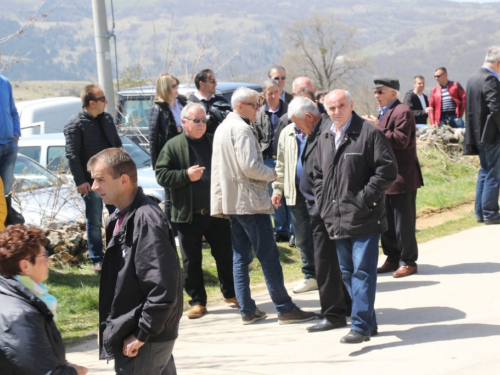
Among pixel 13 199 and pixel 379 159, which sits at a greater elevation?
pixel 379 159

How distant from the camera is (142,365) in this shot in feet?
14.0

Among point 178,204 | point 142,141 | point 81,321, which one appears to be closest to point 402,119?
point 178,204

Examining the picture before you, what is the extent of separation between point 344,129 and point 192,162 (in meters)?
1.77

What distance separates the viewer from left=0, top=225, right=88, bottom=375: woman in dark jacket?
139 inches

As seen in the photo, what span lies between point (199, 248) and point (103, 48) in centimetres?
550

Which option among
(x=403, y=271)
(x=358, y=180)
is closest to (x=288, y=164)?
(x=358, y=180)

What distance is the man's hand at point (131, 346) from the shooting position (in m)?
4.15

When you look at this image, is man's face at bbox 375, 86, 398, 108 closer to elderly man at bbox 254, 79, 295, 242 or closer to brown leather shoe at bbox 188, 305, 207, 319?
elderly man at bbox 254, 79, 295, 242

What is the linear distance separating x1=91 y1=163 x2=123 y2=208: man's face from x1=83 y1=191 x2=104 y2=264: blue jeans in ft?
14.8

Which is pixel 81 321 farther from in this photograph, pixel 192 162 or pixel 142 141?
pixel 142 141

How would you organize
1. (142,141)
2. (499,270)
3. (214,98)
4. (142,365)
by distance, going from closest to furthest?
(142,365)
(499,270)
(214,98)
(142,141)

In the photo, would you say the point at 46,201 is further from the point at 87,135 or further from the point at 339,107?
the point at 339,107

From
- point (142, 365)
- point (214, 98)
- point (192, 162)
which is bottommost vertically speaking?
point (142, 365)

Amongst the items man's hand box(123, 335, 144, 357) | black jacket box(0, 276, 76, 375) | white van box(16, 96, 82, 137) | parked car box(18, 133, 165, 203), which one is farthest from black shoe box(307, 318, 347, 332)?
white van box(16, 96, 82, 137)
